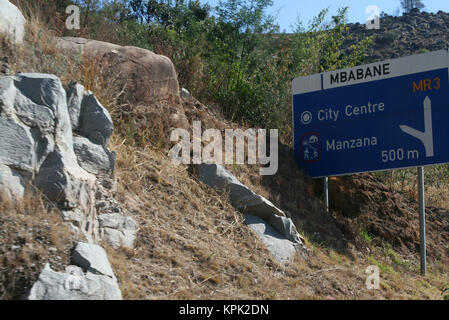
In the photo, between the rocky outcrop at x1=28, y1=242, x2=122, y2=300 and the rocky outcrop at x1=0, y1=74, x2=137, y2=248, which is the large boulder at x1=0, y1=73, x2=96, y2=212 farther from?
the rocky outcrop at x1=28, y1=242, x2=122, y2=300

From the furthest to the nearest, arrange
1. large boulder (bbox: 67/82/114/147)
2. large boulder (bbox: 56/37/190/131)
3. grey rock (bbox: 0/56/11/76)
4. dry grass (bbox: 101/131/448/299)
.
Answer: large boulder (bbox: 56/37/190/131), grey rock (bbox: 0/56/11/76), large boulder (bbox: 67/82/114/147), dry grass (bbox: 101/131/448/299)

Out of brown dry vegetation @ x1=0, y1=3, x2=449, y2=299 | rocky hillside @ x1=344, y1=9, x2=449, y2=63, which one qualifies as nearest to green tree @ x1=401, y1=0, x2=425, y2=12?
rocky hillside @ x1=344, y1=9, x2=449, y2=63

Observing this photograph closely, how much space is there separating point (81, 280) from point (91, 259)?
0.98ft

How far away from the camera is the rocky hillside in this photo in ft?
109

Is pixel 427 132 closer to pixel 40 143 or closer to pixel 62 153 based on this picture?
pixel 62 153

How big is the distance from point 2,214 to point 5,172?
1.63ft

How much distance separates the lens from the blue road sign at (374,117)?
31.5 feet

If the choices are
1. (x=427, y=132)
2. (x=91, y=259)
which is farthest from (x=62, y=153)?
(x=427, y=132)

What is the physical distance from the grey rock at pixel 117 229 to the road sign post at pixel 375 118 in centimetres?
441

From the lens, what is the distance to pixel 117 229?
6762mm

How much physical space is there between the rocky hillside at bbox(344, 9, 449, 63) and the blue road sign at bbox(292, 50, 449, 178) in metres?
21.4

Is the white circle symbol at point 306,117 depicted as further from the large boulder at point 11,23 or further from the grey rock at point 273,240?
the large boulder at point 11,23

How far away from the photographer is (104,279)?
5.43 metres

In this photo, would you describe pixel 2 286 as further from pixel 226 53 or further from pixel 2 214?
pixel 226 53
